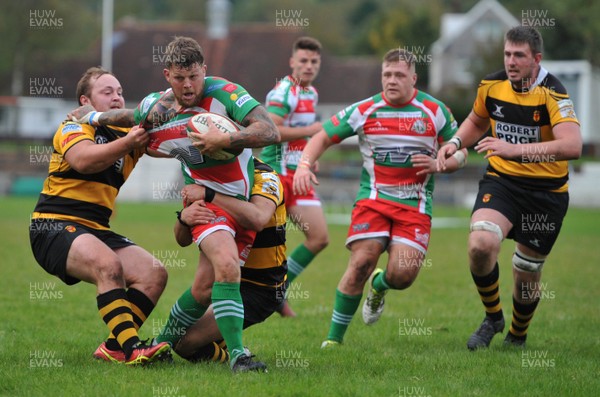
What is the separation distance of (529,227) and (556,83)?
1.27 meters

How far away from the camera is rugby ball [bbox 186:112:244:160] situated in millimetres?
6047

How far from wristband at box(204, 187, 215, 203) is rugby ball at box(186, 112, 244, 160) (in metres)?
0.31

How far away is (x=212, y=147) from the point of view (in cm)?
598

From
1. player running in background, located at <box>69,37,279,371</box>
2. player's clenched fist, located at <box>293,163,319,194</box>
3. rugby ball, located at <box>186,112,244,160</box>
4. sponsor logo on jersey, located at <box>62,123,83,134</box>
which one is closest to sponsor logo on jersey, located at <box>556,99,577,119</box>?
player's clenched fist, located at <box>293,163,319,194</box>

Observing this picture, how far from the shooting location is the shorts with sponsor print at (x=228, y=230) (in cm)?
625

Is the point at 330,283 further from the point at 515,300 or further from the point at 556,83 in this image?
the point at 556,83

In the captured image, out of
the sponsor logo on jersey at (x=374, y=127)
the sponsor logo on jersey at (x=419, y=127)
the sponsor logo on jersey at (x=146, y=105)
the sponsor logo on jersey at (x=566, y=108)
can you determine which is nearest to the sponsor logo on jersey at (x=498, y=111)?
the sponsor logo on jersey at (x=566, y=108)

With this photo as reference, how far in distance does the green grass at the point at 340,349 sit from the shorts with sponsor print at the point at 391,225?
962 millimetres

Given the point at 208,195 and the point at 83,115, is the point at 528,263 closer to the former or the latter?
the point at 208,195

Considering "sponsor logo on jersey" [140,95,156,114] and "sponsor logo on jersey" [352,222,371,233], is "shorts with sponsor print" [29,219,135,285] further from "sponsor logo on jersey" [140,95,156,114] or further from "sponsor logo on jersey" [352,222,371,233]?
"sponsor logo on jersey" [352,222,371,233]

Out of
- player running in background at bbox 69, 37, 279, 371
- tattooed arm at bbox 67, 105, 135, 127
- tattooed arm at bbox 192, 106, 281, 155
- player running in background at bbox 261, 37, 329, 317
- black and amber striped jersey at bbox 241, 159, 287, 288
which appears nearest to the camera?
tattooed arm at bbox 192, 106, 281, 155

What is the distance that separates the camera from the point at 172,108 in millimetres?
6332

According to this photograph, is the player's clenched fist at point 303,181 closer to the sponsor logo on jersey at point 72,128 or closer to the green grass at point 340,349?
the green grass at point 340,349

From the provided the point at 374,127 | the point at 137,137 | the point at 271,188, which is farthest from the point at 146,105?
the point at 374,127
